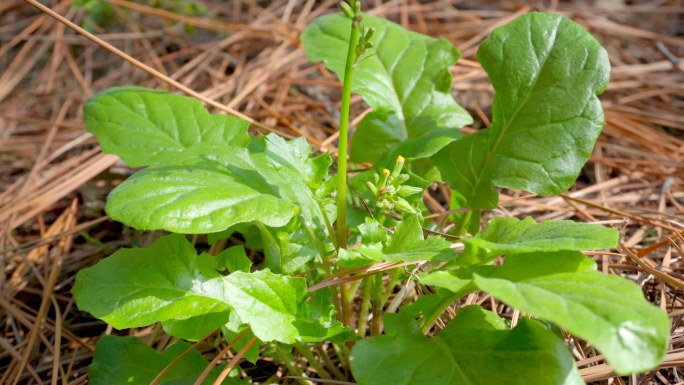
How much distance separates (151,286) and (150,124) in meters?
0.58

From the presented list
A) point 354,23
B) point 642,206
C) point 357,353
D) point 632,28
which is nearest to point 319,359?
point 357,353

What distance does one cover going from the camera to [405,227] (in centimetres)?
127

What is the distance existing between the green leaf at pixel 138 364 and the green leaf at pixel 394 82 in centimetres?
80

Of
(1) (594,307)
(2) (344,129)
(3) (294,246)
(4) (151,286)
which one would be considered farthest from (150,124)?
(1) (594,307)

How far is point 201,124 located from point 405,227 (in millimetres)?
806

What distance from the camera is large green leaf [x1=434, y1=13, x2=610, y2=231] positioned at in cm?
143

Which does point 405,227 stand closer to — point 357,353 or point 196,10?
point 357,353

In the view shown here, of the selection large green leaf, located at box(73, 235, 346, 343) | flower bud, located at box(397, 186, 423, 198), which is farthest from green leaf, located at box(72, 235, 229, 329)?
flower bud, located at box(397, 186, 423, 198)

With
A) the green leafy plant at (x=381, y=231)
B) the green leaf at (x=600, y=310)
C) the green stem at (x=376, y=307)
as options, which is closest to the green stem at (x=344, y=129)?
the green leafy plant at (x=381, y=231)

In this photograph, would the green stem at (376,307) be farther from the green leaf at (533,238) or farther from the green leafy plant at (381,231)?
the green leaf at (533,238)

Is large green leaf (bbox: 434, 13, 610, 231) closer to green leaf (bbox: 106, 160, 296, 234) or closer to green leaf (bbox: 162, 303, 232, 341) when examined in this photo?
green leaf (bbox: 106, 160, 296, 234)

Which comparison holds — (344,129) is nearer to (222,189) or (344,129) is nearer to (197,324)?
(222,189)

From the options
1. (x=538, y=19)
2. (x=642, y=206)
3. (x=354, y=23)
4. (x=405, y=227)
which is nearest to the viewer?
(x=354, y=23)

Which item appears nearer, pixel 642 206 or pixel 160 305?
pixel 160 305
